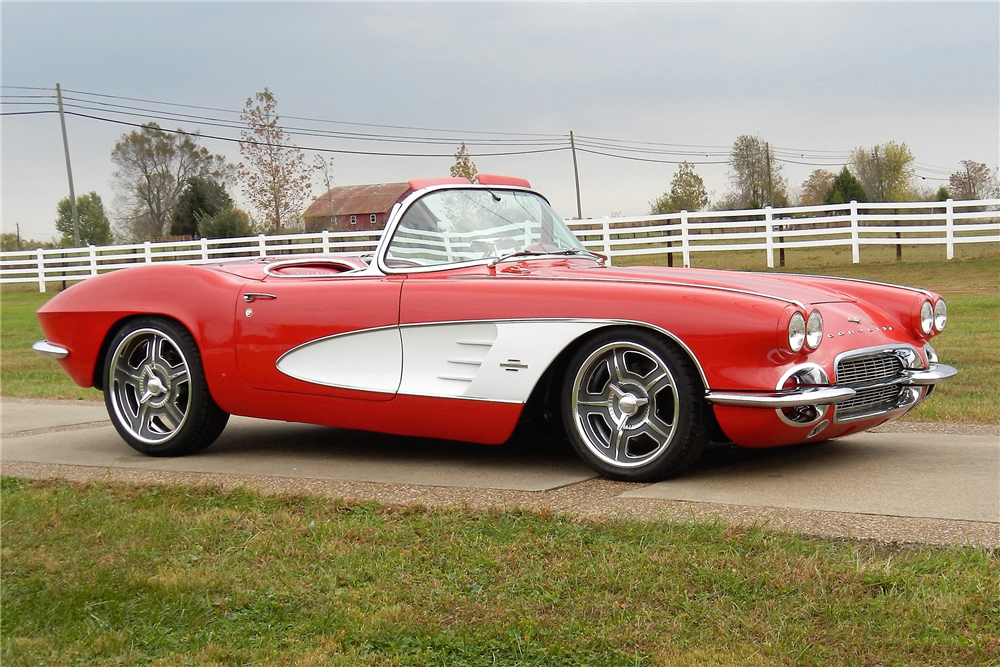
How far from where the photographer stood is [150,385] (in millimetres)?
6164

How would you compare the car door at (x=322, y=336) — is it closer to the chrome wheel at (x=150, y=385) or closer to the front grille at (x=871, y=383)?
the chrome wheel at (x=150, y=385)

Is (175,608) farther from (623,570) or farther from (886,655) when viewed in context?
(886,655)

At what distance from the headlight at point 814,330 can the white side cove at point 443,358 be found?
2.84 ft

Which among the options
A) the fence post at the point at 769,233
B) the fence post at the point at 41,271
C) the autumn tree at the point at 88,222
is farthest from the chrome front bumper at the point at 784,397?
the autumn tree at the point at 88,222

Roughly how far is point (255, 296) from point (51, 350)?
5.12 ft

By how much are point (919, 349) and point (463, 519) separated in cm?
245

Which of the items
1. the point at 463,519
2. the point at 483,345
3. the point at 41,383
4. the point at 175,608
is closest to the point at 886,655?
the point at 463,519

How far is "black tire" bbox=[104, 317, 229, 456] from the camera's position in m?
6.00

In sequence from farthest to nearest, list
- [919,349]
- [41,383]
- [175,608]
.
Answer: [41,383] < [919,349] < [175,608]

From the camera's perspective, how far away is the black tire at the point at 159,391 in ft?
19.7

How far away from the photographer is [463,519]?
4.30m

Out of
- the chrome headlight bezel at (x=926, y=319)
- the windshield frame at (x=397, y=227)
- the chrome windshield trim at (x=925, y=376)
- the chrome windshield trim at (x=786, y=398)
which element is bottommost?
the chrome windshield trim at (x=925, y=376)

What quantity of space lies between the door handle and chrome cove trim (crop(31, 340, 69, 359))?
1350 mm

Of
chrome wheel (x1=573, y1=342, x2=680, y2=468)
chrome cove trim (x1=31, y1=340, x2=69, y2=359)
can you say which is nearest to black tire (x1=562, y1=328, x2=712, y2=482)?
chrome wheel (x1=573, y1=342, x2=680, y2=468)
